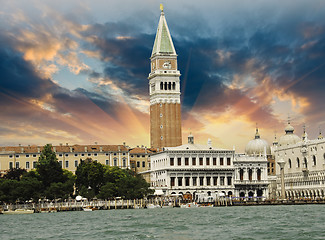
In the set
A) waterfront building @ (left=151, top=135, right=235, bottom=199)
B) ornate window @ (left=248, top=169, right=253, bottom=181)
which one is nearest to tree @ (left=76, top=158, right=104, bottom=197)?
waterfront building @ (left=151, top=135, right=235, bottom=199)

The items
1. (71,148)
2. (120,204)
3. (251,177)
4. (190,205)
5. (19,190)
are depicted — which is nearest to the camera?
(19,190)

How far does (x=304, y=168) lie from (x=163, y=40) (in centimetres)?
3508

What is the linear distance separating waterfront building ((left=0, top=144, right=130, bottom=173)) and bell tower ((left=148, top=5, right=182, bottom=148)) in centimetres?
721

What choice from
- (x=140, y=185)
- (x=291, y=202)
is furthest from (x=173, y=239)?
(x=291, y=202)

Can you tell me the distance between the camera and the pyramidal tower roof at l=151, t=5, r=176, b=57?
5074 inches

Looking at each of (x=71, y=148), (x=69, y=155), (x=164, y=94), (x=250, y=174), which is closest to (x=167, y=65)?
(x=164, y=94)

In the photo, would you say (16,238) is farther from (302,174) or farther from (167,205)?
(302,174)

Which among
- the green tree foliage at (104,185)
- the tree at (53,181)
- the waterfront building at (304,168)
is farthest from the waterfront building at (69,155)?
the waterfront building at (304,168)

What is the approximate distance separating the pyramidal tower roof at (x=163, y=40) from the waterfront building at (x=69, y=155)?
1941 cm

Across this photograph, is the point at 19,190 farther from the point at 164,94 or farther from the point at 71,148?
the point at 164,94

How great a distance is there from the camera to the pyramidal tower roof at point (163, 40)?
129 m

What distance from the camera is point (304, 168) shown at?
403 ft

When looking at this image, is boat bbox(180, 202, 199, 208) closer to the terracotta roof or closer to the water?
the water

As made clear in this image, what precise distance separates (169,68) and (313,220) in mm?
79119
